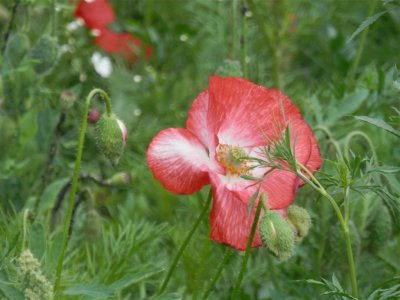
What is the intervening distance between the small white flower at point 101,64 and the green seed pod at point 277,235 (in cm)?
93

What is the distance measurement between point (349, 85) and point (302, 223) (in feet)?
2.08

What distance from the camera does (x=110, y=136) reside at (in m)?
1.13

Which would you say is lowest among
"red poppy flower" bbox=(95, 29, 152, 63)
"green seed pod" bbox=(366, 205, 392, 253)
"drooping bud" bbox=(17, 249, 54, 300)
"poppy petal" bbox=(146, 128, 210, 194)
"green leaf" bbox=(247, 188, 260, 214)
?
"drooping bud" bbox=(17, 249, 54, 300)

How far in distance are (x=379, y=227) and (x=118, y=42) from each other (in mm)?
874

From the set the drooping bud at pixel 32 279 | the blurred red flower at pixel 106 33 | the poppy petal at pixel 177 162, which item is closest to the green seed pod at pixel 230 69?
the poppy petal at pixel 177 162

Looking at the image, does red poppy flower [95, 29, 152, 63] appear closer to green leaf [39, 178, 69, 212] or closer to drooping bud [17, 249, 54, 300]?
green leaf [39, 178, 69, 212]

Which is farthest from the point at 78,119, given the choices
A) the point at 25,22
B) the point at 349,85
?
the point at 349,85

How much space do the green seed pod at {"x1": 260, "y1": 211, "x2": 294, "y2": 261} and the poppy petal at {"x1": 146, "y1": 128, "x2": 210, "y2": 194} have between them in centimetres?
9

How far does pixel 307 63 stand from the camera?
229 cm

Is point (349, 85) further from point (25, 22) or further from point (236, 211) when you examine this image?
point (236, 211)

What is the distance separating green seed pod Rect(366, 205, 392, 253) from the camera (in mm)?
1282

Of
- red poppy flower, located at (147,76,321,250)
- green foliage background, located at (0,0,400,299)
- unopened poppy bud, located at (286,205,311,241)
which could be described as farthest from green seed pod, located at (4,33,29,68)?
unopened poppy bud, located at (286,205,311,241)

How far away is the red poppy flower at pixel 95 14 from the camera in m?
1.93

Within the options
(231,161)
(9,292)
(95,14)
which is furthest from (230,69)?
(95,14)
